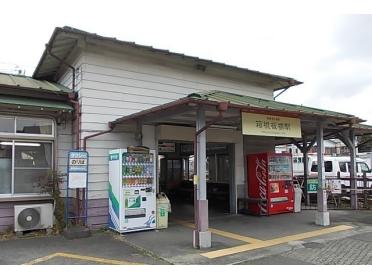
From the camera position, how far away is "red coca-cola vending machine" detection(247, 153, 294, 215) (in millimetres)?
11734

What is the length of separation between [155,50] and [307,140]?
792 centimetres

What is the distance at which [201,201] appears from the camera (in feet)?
24.5

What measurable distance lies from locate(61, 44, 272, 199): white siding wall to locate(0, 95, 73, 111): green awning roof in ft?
1.86

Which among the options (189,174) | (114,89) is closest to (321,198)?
(114,89)

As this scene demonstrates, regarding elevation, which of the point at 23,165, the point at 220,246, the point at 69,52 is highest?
the point at 69,52

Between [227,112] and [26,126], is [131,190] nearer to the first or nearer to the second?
[227,112]

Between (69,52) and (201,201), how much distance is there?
604 centimetres

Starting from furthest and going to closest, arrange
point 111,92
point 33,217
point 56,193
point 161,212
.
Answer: point 111,92 → point 161,212 → point 56,193 → point 33,217

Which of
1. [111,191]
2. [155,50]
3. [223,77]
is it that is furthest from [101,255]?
[223,77]

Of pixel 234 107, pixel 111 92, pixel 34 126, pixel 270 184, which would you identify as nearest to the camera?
pixel 234 107

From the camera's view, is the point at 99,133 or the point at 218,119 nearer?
the point at 218,119

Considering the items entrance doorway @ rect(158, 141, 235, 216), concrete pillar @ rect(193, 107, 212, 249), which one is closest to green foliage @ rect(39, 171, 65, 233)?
concrete pillar @ rect(193, 107, 212, 249)

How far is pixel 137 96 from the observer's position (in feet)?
34.0

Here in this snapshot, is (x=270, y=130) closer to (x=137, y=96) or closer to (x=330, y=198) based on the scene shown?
(x=137, y=96)
